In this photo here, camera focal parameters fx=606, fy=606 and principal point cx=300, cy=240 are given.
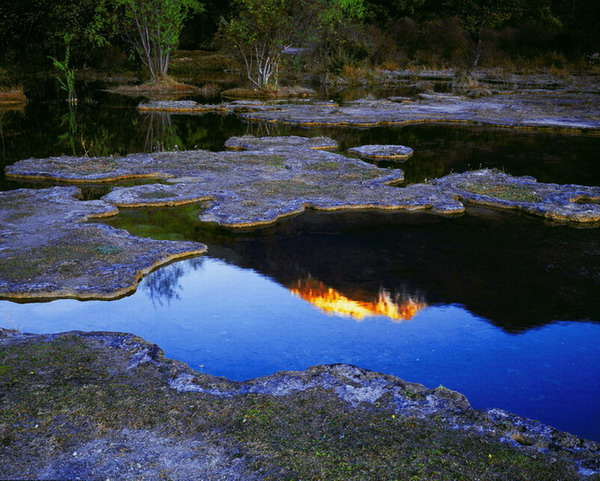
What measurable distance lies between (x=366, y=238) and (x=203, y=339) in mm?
4049

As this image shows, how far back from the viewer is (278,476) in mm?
4137

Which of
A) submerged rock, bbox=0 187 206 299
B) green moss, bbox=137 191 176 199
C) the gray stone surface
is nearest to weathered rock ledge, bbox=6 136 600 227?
green moss, bbox=137 191 176 199

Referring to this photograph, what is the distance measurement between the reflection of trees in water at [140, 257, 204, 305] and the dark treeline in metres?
24.1

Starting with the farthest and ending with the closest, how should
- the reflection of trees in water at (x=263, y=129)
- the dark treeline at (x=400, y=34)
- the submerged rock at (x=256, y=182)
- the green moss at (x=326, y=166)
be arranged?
the dark treeline at (x=400, y=34), the reflection of trees in water at (x=263, y=129), the green moss at (x=326, y=166), the submerged rock at (x=256, y=182)

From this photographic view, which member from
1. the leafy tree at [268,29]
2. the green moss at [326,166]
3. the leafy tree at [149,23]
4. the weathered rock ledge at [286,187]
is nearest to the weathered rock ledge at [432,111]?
the leafy tree at [268,29]

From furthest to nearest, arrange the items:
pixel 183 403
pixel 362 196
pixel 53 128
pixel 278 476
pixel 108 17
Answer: pixel 108 17
pixel 53 128
pixel 362 196
pixel 183 403
pixel 278 476

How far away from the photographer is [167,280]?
8.23 metres

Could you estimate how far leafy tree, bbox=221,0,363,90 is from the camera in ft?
93.4

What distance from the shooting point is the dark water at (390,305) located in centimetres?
625

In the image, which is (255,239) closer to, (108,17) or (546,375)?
(546,375)

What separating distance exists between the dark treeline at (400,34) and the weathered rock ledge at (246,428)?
89.9 ft

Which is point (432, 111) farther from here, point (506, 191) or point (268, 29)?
point (506, 191)

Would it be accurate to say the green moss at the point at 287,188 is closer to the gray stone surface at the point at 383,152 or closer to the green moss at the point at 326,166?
the green moss at the point at 326,166

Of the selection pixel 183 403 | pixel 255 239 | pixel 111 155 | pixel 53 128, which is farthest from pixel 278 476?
pixel 53 128
